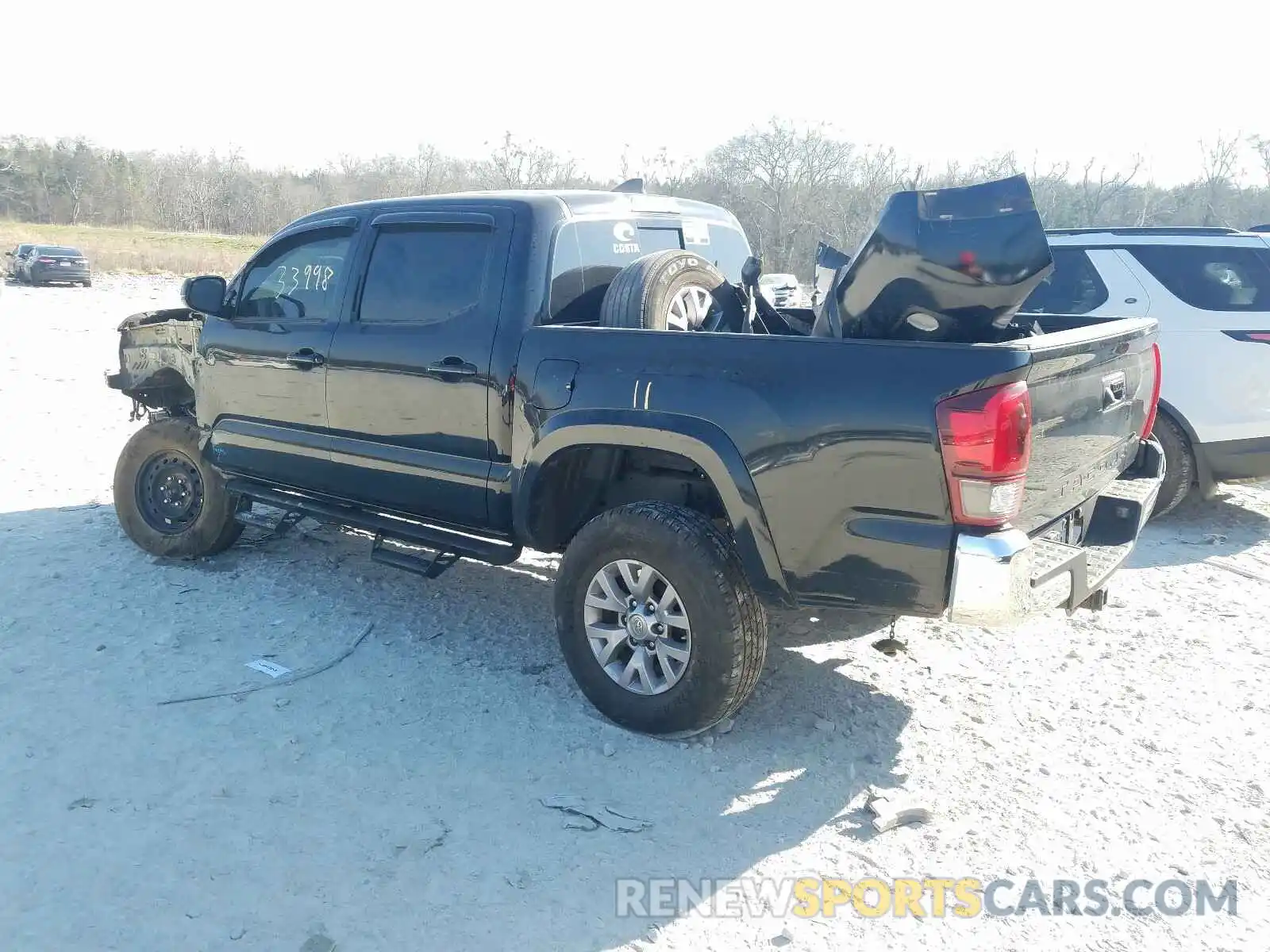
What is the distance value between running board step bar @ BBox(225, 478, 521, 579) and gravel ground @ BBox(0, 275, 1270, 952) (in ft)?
1.34

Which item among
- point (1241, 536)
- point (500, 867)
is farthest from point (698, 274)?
point (1241, 536)

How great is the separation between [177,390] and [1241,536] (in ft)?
23.0

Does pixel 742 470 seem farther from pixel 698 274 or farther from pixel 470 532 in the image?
pixel 470 532

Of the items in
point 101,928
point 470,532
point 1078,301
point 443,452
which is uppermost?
point 1078,301

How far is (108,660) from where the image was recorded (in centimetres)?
441

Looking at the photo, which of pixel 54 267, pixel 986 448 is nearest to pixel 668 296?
pixel 986 448

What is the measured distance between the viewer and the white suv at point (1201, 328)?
636 centimetres

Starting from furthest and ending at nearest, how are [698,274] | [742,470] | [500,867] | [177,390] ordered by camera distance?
[177,390] < [698,274] < [742,470] < [500,867]

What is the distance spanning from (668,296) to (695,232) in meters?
1.19

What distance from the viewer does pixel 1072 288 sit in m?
7.08

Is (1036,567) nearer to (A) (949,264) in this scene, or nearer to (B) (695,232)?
(A) (949,264)

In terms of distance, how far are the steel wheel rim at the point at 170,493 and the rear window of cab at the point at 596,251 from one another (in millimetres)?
2830

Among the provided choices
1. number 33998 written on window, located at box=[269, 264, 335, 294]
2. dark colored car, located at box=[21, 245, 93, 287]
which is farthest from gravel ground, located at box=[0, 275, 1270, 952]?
dark colored car, located at box=[21, 245, 93, 287]

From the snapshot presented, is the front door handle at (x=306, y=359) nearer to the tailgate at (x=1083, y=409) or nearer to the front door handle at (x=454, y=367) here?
the front door handle at (x=454, y=367)
